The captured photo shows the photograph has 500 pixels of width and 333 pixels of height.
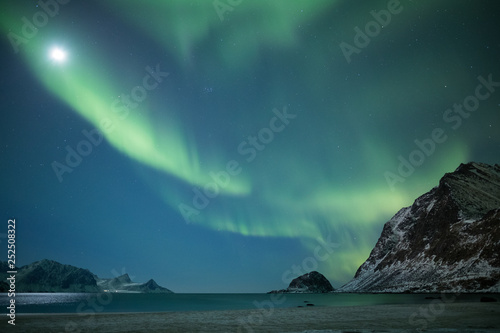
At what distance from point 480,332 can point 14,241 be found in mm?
38333

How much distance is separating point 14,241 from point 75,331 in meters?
13.3

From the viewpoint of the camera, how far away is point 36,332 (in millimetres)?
21953

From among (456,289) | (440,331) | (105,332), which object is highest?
(105,332)

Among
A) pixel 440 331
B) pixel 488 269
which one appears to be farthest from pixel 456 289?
pixel 440 331

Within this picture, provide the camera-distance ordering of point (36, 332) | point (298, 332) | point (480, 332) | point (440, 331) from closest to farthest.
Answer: point (480, 332)
point (440, 331)
point (298, 332)
point (36, 332)

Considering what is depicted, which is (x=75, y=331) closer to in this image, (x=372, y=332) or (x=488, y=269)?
(x=372, y=332)

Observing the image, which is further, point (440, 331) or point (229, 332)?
point (229, 332)

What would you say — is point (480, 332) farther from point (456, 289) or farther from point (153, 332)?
point (456, 289)

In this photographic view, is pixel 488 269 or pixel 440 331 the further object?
pixel 488 269

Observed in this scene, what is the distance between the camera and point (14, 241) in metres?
30.1

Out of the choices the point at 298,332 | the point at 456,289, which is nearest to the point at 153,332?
the point at 298,332

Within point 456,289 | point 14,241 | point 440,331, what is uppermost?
point 14,241

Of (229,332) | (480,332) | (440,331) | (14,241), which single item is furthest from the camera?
(14,241)

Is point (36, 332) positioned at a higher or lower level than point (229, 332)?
higher
